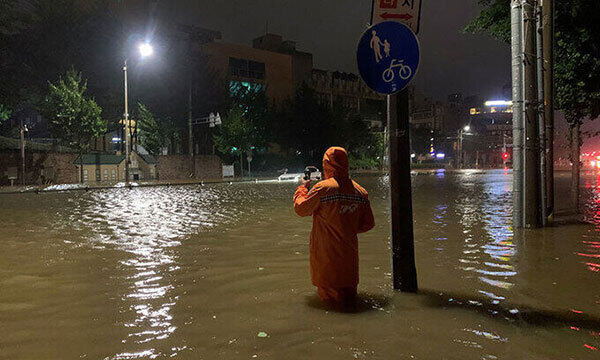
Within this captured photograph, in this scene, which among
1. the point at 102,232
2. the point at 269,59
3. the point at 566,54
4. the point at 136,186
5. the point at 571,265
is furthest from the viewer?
the point at 269,59

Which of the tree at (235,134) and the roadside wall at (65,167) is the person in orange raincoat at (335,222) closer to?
the roadside wall at (65,167)

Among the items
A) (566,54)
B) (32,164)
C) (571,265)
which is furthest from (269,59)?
(571,265)

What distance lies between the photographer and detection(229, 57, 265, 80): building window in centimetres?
6581

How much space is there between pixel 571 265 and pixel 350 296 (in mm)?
4092

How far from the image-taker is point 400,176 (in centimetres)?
508

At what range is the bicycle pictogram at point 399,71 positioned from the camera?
4.77 m

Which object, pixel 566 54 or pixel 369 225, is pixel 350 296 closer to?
pixel 369 225

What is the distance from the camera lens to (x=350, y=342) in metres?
3.93

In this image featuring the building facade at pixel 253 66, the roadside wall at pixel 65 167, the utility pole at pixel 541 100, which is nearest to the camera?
the utility pole at pixel 541 100

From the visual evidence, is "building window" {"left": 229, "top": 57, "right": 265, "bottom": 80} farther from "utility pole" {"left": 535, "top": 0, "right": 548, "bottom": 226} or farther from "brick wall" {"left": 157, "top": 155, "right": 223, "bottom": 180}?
"utility pole" {"left": 535, "top": 0, "right": 548, "bottom": 226}

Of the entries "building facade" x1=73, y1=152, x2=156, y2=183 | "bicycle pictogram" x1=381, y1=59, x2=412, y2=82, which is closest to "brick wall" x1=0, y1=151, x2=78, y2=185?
"building facade" x1=73, y1=152, x2=156, y2=183

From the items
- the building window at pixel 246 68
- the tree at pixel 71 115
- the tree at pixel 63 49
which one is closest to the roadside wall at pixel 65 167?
the tree at pixel 71 115

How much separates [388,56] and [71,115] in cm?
3895

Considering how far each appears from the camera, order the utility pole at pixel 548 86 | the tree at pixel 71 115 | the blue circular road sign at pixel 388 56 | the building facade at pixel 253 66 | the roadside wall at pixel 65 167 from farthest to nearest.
Answer: 1. the building facade at pixel 253 66
2. the tree at pixel 71 115
3. the roadside wall at pixel 65 167
4. the utility pole at pixel 548 86
5. the blue circular road sign at pixel 388 56
